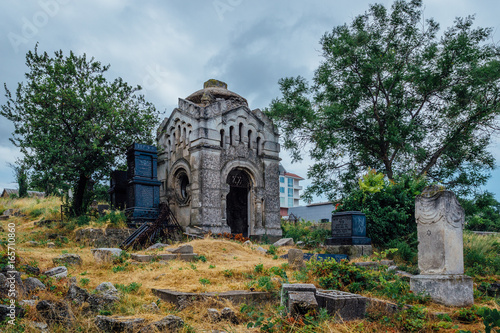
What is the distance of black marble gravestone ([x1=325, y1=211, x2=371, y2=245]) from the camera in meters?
13.5

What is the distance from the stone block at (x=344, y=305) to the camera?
5.72 metres

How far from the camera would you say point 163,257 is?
395 inches

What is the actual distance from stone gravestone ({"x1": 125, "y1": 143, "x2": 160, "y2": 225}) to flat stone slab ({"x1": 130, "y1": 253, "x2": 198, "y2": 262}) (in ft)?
16.5

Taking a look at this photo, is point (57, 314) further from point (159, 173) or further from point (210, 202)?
point (159, 173)

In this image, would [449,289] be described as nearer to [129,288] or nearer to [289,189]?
[129,288]

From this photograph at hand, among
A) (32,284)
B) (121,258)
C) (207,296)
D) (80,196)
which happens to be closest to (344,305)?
(207,296)

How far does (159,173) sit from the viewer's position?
783 inches

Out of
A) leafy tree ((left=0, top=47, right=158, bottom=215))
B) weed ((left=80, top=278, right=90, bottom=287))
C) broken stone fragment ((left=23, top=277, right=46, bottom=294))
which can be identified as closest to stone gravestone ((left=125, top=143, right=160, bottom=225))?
leafy tree ((left=0, top=47, right=158, bottom=215))

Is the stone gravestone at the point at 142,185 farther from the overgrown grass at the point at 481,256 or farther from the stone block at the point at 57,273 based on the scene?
the overgrown grass at the point at 481,256

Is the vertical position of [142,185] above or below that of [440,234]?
above

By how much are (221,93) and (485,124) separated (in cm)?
1190

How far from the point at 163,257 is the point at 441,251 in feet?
20.3

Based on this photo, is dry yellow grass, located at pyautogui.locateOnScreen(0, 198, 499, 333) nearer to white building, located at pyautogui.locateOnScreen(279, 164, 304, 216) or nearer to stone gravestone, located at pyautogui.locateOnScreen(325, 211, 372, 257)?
stone gravestone, located at pyautogui.locateOnScreen(325, 211, 372, 257)

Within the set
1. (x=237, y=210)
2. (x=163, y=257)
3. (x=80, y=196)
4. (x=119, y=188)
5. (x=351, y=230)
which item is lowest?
(x=163, y=257)
